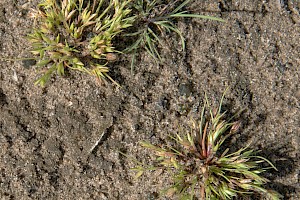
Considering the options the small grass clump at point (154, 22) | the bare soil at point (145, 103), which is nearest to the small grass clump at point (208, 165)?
the bare soil at point (145, 103)

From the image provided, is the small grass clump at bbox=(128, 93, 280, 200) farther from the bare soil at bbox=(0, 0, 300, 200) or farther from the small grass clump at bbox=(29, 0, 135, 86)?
the small grass clump at bbox=(29, 0, 135, 86)

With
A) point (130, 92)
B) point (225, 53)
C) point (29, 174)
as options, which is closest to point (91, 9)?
point (130, 92)

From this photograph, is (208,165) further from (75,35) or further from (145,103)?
(75,35)

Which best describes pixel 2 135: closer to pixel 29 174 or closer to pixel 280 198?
pixel 29 174

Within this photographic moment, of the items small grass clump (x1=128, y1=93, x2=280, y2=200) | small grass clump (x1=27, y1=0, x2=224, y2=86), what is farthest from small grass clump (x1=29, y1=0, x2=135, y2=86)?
small grass clump (x1=128, y1=93, x2=280, y2=200)

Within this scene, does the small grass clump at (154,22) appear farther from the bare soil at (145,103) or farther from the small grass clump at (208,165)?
the small grass clump at (208,165)

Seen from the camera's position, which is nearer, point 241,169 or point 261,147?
point 241,169
